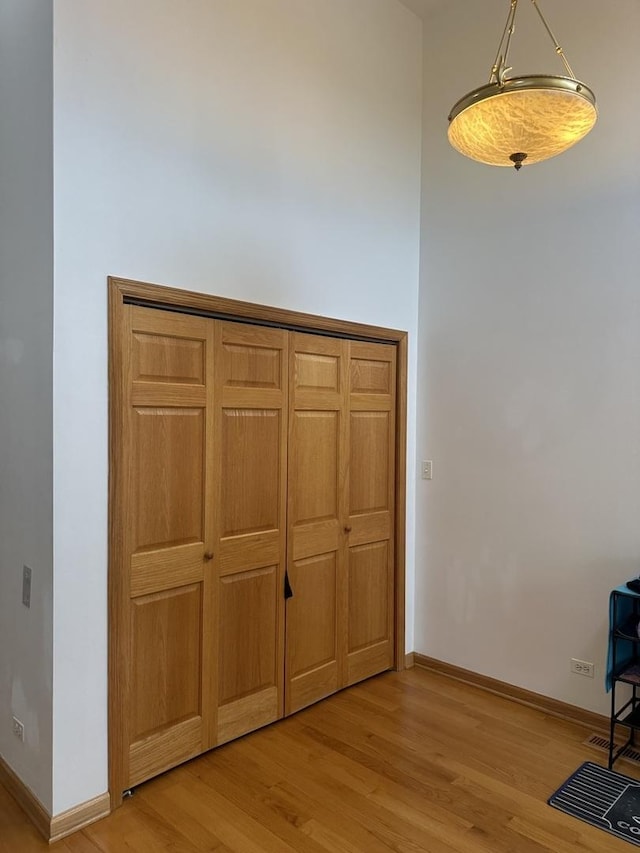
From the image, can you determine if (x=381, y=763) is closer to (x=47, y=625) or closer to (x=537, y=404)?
(x=47, y=625)

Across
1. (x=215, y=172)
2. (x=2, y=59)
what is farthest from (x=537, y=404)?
(x=2, y=59)

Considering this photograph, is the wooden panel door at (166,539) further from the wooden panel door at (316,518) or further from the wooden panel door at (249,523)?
the wooden panel door at (316,518)

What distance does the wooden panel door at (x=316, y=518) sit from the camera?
3121 mm

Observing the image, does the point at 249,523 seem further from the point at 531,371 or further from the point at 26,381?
the point at 531,371

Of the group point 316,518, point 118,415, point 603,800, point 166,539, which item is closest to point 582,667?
point 603,800

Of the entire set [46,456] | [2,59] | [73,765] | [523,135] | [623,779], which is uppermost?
[2,59]

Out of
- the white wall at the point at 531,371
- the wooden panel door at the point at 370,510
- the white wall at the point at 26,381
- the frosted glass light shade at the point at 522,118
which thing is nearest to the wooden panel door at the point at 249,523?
the wooden panel door at the point at 370,510

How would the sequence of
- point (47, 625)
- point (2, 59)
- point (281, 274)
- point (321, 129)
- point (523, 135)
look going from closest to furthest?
point (523, 135) → point (47, 625) → point (2, 59) → point (281, 274) → point (321, 129)

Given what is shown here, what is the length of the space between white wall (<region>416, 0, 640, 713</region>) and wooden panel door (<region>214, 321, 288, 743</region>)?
1.17 meters

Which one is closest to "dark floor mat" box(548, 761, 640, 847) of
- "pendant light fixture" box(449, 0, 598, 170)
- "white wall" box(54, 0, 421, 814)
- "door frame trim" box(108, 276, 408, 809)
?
"door frame trim" box(108, 276, 408, 809)

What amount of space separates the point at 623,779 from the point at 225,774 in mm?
1729

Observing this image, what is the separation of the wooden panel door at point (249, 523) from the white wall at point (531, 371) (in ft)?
3.84

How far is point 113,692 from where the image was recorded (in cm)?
237

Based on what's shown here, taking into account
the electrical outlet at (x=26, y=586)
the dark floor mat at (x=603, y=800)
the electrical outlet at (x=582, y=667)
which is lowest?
the dark floor mat at (x=603, y=800)
